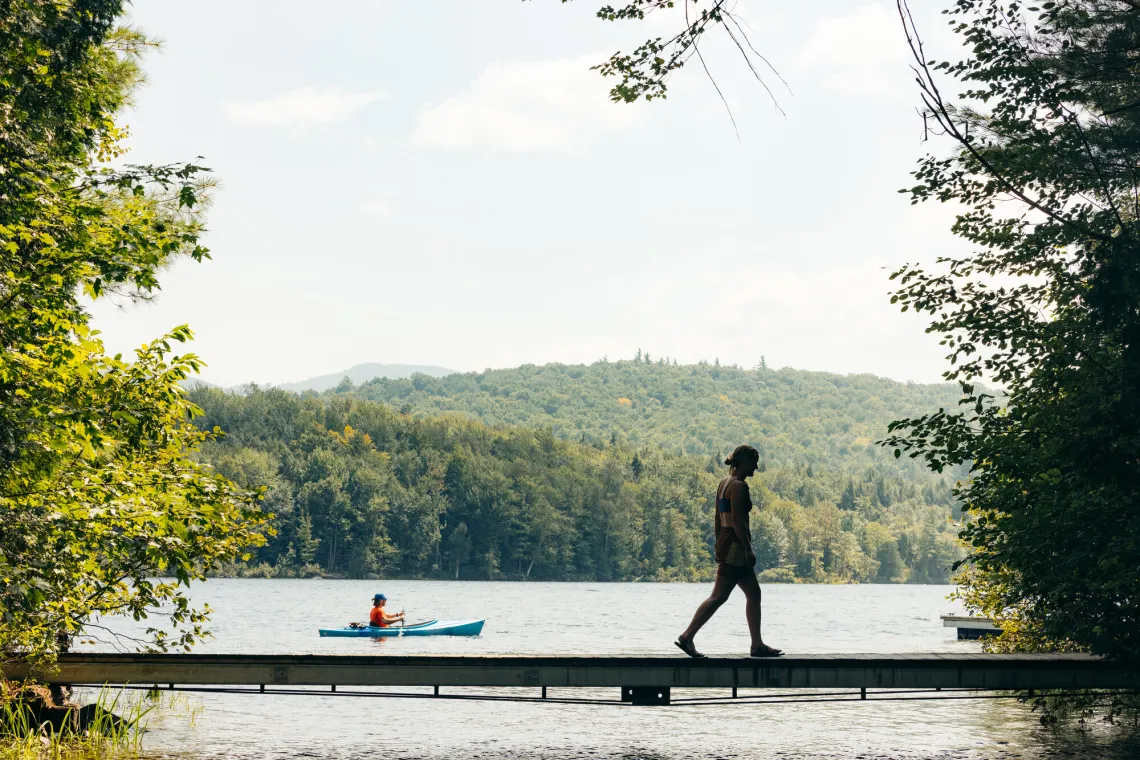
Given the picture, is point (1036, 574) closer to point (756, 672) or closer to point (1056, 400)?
point (1056, 400)

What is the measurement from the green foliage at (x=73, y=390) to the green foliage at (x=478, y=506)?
104m

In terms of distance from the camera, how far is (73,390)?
38.1 ft

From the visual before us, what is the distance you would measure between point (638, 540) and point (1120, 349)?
138 metres

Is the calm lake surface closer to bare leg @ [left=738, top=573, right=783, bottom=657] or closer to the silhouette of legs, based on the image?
bare leg @ [left=738, top=573, right=783, bottom=657]

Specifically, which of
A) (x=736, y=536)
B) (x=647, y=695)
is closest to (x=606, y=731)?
(x=647, y=695)

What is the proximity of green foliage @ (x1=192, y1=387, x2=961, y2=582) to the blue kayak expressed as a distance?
7832 centimetres

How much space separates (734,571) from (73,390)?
6.85 m

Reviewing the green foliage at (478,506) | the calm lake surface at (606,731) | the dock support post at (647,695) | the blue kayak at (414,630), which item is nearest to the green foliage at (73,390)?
the calm lake surface at (606,731)

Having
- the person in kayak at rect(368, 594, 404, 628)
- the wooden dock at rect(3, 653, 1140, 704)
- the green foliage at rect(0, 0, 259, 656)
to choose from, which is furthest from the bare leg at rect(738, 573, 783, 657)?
the person in kayak at rect(368, 594, 404, 628)

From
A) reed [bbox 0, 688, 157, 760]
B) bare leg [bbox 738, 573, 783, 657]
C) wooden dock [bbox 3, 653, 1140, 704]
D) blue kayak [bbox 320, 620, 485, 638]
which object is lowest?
blue kayak [bbox 320, 620, 485, 638]

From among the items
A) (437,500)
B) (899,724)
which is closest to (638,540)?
(437,500)

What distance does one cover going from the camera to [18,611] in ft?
37.7

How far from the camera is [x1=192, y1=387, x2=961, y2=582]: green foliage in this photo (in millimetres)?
126938

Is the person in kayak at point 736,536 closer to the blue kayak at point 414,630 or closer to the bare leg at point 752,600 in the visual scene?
the bare leg at point 752,600
